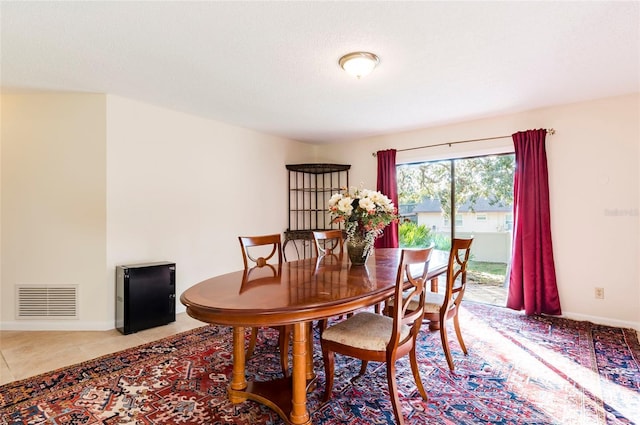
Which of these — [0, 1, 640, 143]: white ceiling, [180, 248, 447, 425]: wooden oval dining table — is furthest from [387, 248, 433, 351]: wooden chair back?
[0, 1, 640, 143]: white ceiling

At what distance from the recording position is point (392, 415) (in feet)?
6.05

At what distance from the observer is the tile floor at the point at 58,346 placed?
2463 millimetres

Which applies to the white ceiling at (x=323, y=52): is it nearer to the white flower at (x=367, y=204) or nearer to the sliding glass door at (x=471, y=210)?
the sliding glass door at (x=471, y=210)

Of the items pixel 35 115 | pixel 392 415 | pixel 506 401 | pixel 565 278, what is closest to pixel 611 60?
pixel 565 278

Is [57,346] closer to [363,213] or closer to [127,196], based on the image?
[127,196]

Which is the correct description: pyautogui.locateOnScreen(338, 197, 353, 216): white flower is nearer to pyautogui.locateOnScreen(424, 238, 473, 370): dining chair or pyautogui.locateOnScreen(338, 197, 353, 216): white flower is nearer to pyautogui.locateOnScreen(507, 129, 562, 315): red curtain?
pyautogui.locateOnScreen(424, 238, 473, 370): dining chair

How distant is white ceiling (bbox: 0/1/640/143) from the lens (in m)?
1.94

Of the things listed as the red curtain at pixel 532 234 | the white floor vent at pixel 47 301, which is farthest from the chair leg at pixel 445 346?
the white floor vent at pixel 47 301

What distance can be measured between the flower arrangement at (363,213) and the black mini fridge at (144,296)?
2.12 meters

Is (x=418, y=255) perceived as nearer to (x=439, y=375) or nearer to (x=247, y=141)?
(x=439, y=375)

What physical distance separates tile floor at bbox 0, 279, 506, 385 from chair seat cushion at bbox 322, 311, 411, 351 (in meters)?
2.05

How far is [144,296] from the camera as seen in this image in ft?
10.8

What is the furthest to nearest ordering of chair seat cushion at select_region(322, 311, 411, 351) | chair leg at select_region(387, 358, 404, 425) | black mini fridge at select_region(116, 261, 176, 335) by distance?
black mini fridge at select_region(116, 261, 176, 335)
chair seat cushion at select_region(322, 311, 411, 351)
chair leg at select_region(387, 358, 404, 425)

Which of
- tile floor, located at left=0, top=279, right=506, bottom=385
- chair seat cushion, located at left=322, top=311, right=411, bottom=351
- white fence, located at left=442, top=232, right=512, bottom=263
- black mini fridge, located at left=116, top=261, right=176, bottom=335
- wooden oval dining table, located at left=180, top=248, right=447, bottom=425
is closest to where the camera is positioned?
wooden oval dining table, located at left=180, top=248, right=447, bottom=425
